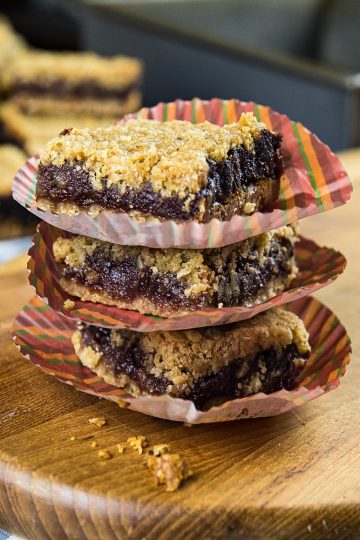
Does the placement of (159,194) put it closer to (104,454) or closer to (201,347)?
(201,347)

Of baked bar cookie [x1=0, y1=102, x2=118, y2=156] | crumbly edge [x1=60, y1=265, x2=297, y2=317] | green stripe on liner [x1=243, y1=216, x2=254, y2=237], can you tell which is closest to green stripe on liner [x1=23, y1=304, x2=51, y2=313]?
crumbly edge [x1=60, y1=265, x2=297, y2=317]

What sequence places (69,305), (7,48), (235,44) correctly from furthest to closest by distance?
1. (7,48)
2. (235,44)
3. (69,305)

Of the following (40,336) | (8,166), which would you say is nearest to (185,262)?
(40,336)

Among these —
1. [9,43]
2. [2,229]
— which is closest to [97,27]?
[9,43]

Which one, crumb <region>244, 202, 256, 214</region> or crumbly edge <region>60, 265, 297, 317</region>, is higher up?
crumb <region>244, 202, 256, 214</region>

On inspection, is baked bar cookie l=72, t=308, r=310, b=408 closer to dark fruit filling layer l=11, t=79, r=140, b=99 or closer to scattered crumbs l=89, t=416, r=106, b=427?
scattered crumbs l=89, t=416, r=106, b=427

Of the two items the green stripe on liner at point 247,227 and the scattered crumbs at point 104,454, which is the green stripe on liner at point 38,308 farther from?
the green stripe on liner at point 247,227
